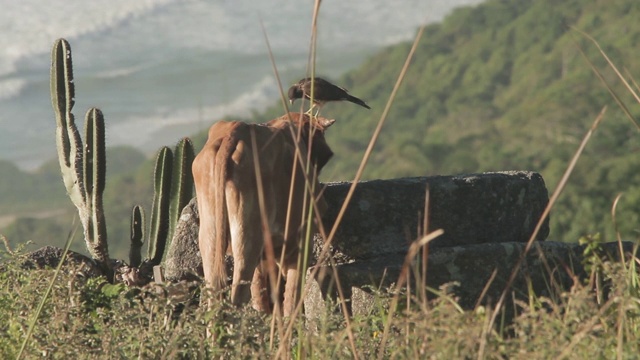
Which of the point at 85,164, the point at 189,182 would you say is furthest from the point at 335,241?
the point at 85,164

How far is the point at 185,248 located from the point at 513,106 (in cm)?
7427

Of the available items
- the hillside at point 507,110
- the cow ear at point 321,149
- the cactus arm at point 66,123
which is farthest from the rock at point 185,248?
the hillside at point 507,110

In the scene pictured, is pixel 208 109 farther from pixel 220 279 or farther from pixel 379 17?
pixel 379 17

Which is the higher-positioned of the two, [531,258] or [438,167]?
[531,258]

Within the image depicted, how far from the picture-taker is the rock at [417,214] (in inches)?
251

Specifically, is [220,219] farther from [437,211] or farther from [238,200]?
[437,211]

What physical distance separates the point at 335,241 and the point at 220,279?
133 cm

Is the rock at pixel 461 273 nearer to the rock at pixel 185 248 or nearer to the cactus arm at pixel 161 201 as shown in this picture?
the rock at pixel 185 248

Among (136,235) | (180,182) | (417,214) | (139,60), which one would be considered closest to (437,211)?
(417,214)

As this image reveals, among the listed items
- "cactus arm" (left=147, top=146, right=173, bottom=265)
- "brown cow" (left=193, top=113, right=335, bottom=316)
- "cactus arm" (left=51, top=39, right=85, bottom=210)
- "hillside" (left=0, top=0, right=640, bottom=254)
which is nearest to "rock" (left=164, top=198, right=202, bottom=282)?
"cactus arm" (left=147, top=146, right=173, bottom=265)

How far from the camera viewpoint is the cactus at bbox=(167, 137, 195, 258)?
25.2ft

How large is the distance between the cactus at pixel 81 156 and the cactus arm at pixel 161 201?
344mm

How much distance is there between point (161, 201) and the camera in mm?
7848

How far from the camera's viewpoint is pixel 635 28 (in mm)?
76250
